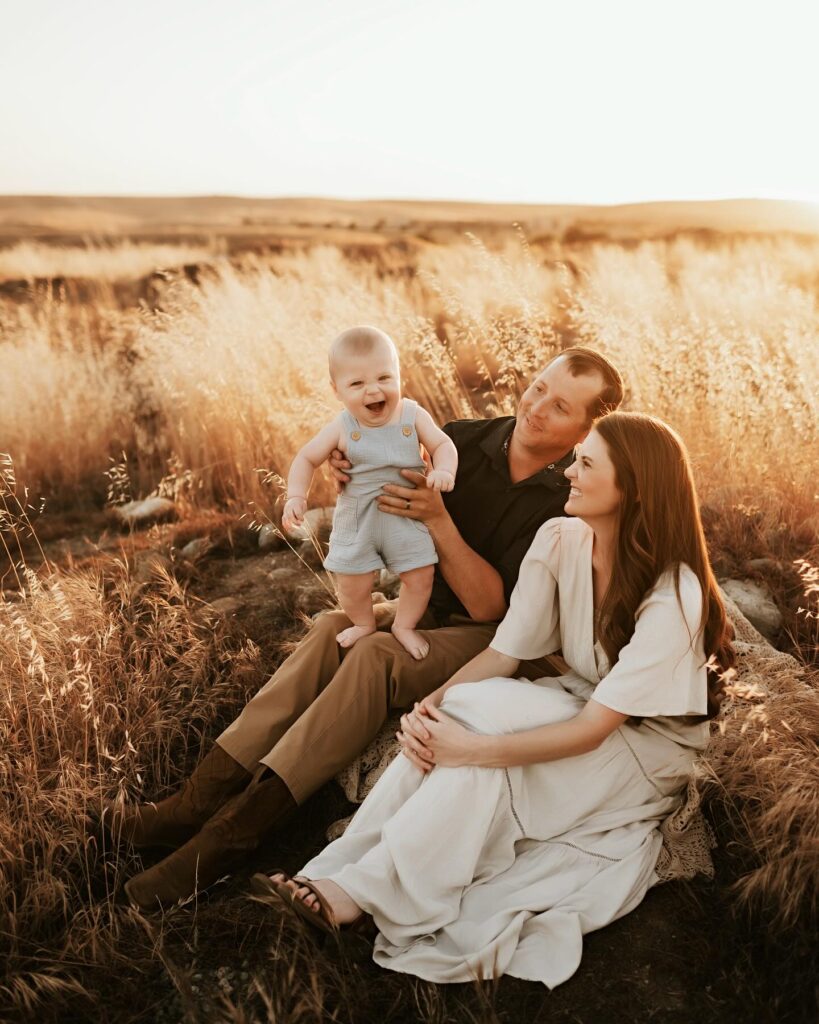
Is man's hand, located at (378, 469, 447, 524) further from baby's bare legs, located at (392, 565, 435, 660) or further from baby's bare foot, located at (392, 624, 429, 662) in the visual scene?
baby's bare foot, located at (392, 624, 429, 662)

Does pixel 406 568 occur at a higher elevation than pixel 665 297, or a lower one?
lower

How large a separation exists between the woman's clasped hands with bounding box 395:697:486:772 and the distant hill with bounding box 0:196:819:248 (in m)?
11.1

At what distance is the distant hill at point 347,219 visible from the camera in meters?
16.9

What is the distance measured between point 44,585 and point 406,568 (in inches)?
88.3

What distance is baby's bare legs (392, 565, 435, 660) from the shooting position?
318 centimetres

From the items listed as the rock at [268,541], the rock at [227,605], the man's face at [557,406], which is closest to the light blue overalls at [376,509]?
the man's face at [557,406]

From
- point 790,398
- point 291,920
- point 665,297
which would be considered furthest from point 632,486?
point 665,297

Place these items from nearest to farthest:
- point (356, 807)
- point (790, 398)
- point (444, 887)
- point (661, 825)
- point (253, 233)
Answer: point (444, 887)
point (661, 825)
point (356, 807)
point (790, 398)
point (253, 233)

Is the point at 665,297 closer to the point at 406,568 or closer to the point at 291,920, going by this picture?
the point at 406,568

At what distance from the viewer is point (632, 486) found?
258cm

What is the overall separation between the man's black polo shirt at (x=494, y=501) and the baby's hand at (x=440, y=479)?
37 centimetres

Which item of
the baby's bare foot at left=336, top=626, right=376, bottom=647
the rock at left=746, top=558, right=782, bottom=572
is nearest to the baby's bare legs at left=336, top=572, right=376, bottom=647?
the baby's bare foot at left=336, top=626, right=376, bottom=647

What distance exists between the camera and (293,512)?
122 inches

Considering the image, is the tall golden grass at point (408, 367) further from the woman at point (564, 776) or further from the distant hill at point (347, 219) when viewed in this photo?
the distant hill at point (347, 219)
